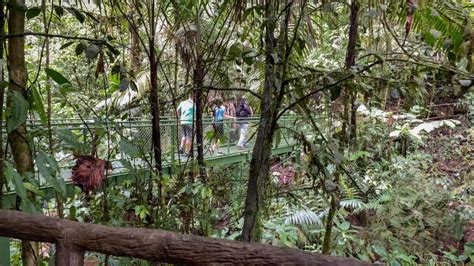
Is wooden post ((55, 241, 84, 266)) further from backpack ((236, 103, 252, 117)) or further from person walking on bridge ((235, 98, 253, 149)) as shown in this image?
backpack ((236, 103, 252, 117))

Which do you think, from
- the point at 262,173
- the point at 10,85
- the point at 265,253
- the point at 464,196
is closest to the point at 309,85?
the point at 262,173

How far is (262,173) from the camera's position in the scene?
1.81 m

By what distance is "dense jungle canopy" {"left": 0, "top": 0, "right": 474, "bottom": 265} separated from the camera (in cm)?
149

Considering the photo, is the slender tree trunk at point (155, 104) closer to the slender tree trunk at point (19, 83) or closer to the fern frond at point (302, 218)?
the slender tree trunk at point (19, 83)

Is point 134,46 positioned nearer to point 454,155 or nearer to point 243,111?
point 243,111

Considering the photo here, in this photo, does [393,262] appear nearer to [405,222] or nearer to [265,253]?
[405,222]

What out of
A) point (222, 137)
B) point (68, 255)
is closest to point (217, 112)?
point (222, 137)

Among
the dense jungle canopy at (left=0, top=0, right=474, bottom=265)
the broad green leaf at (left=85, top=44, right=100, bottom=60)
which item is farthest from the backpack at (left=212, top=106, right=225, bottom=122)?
the broad green leaf at (left=85, top=44, right=100, bottom=60)

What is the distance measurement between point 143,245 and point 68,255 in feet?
0.75

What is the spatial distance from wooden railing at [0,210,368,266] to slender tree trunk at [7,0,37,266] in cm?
65

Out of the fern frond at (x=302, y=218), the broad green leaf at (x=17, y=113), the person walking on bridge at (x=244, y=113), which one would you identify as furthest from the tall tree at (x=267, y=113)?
the person walking on bridge at (x=244, y=113)

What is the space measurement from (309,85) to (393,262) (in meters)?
2.21

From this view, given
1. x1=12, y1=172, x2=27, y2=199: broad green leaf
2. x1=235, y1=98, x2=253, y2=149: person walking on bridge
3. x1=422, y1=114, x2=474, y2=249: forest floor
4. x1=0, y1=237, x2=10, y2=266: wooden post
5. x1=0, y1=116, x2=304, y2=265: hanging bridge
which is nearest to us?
x1=12, y1=172, x2=27, y2=199: broad green leaf

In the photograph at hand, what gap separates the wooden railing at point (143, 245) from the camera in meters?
1.06
